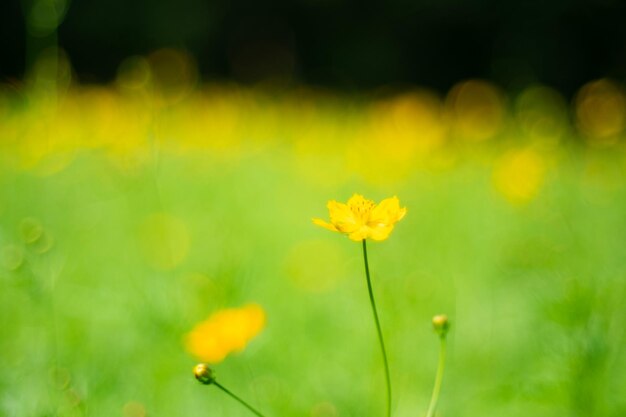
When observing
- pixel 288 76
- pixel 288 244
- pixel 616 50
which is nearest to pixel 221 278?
pixel 288 244

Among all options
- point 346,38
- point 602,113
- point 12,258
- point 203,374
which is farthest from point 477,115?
point 346,38

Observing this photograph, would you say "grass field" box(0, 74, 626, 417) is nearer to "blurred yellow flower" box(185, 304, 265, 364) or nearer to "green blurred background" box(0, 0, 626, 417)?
"green blurred background" box(0, 0, 626, 417)

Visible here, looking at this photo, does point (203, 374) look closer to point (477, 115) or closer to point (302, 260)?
point (302, 260)

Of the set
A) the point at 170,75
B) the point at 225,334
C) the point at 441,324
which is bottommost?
the point at 170,75

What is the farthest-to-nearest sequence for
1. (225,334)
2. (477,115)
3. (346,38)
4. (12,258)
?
(346,38) < (477,115) < (12,258) < (225,334)

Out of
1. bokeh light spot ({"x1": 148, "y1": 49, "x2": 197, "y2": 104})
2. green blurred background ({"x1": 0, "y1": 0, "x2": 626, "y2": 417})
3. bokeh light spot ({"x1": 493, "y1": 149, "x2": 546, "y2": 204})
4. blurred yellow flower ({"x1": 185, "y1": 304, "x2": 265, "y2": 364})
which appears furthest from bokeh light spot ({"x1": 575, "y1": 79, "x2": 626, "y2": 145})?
blurred yellow flower ({"x1": 185, "y1": 304, "x2": 265, "y2": 364})

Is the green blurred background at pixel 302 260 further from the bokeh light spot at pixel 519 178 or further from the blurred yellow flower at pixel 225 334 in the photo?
the blurred yellow flower at pixel 225 334
